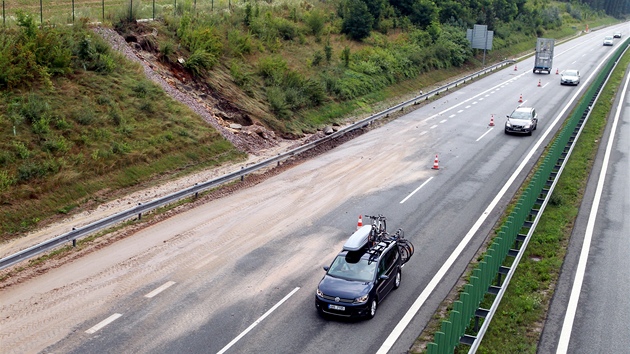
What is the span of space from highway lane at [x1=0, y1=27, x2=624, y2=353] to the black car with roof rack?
391mm

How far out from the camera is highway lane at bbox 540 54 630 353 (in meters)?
15.4

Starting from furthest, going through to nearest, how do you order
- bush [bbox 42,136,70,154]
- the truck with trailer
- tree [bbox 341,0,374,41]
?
the truck with trailer < tree [bbox 341,0,374,41] < bush [bbox 42,136,70,154]

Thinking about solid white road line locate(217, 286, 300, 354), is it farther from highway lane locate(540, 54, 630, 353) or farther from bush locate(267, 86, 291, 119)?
bush locate(267, 86, 291, 119)

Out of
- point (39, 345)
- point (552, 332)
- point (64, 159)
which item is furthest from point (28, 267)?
point (552, 332)

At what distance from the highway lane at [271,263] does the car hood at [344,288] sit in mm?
666

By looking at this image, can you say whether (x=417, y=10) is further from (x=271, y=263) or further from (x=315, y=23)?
(x=271, y=263)

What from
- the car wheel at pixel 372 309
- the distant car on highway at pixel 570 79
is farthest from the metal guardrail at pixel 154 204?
the distant car on highway at pixel 570 79

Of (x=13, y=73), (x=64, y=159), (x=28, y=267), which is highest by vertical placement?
(x=13, y=73)

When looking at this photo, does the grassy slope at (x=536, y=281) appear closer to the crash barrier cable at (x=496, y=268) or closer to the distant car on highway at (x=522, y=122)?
the crash barrier cable at (x=496, y=268)

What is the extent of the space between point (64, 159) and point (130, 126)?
430 cm

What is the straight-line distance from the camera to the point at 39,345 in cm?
→ 1518

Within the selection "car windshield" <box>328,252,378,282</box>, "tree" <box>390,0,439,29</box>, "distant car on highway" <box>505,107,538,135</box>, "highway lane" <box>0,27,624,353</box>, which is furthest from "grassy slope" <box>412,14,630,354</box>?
"tree" <box>390,0,439,29</box>

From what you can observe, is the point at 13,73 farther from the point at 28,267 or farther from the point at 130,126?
the point at 28,267

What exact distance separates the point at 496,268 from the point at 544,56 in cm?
5075
